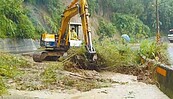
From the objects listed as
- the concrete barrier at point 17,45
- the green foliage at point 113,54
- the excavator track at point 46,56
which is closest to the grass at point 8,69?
the green foliage at point 113,54

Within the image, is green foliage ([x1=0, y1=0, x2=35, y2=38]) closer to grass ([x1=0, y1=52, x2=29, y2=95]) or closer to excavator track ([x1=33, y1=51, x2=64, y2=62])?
excavator track ([x1=33, y1=51, x2=64, y2=62])

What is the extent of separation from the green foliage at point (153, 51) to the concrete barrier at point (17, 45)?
55.9ft

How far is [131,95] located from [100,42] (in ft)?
22.8

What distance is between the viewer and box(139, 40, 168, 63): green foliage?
1819cm

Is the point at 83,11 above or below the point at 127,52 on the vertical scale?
above

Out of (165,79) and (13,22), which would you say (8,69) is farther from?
(13,22)

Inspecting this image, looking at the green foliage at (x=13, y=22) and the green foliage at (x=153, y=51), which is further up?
the green foliage at (x=13, y=22)

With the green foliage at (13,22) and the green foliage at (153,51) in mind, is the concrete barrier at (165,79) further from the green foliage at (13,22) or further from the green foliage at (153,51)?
the green foliage at (13,22)

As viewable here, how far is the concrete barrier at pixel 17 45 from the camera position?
111 feet

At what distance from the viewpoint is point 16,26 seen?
37188mm

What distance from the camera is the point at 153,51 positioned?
18344mm

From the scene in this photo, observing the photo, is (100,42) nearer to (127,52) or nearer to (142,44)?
(127,52)

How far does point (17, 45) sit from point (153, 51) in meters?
20.6

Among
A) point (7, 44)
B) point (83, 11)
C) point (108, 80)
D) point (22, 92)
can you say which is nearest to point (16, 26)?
point (7, 44)
